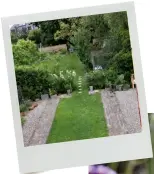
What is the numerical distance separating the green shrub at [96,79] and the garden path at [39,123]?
0.25ft

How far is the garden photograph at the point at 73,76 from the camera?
0.81 m

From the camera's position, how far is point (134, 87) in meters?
Result: 0.82

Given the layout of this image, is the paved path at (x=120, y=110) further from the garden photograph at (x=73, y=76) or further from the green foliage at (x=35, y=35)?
the green foliage at (x=35, y=35)

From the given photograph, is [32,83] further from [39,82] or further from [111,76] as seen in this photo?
[111,76]


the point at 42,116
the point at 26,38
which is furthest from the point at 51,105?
the point at 26,38

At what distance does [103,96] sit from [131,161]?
0.15 meters

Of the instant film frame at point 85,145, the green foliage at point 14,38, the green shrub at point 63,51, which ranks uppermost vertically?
the green foliage at point 14,38

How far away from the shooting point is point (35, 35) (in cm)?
81

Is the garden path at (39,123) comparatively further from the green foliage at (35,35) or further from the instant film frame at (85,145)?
the green foliage at (35,35)

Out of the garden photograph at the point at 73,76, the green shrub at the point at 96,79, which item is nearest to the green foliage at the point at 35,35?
the garden photograph at the point at 73,76

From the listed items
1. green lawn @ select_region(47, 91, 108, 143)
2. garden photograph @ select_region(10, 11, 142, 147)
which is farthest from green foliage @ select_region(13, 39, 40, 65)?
green lawn @ select_region(47, 91, 108, 143)

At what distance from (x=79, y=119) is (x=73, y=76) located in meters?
0.09

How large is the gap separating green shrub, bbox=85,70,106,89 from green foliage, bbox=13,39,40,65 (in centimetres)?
11

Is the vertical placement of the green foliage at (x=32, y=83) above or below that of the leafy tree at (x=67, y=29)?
below
